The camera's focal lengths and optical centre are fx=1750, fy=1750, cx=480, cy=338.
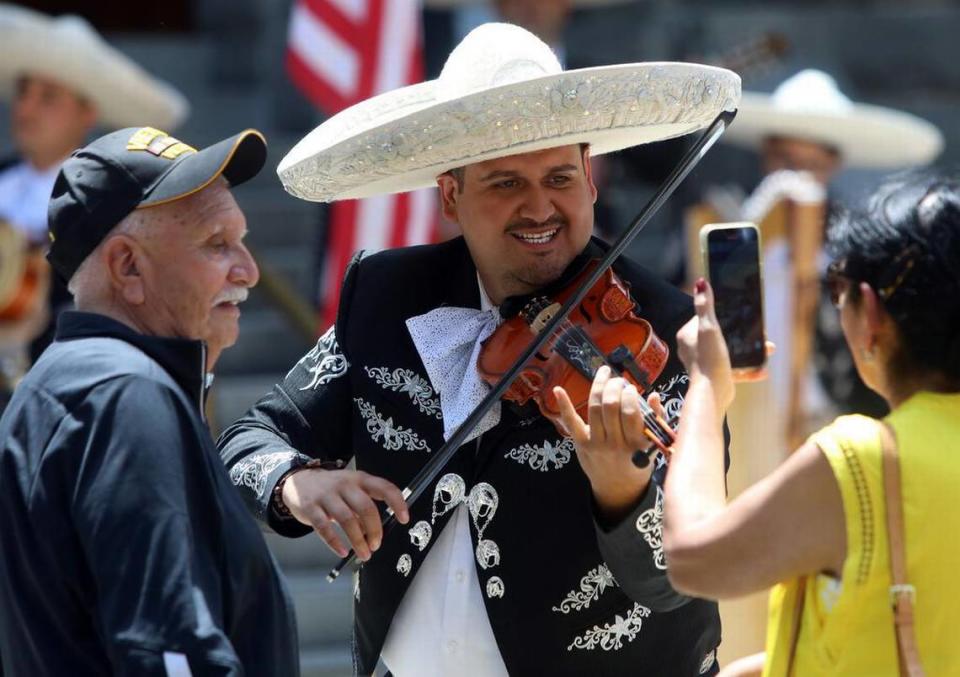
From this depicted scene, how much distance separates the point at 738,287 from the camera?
8.63ft

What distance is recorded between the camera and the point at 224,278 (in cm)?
269

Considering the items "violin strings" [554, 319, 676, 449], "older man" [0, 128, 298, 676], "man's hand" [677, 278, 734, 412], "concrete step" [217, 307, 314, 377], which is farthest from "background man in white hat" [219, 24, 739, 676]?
"concrete step" [217, 307, 314, 377]

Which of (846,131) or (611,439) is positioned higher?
(846,131)

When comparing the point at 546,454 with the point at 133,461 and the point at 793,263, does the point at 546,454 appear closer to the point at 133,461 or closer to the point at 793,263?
the point at 133,461

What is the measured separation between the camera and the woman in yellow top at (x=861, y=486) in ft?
7.77

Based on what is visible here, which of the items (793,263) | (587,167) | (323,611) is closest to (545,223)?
(587,167)

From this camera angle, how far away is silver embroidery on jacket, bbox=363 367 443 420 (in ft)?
10.5

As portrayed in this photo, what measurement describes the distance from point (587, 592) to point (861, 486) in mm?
798

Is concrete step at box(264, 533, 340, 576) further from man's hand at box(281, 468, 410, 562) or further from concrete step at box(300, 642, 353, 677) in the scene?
man's hand at box(281, 468, 410, 562)

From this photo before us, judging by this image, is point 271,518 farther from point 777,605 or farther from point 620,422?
point 777,605

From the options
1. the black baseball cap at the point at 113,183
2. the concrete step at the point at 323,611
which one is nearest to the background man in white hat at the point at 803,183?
the concrete step at the point at 323,611

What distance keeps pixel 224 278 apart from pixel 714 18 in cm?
653

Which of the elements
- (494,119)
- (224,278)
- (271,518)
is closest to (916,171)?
(494,119)

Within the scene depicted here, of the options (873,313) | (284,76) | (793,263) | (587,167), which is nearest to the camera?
(873,313)
